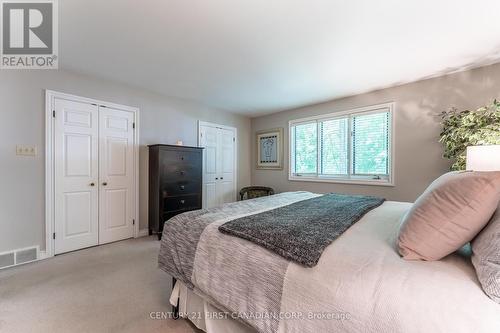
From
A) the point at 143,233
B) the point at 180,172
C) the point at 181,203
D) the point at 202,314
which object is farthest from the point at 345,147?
the point at 143,233

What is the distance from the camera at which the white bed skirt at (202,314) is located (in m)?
1.28

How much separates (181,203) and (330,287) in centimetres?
305

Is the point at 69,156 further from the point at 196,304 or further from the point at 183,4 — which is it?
the point at 196,304

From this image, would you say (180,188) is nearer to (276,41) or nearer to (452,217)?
(276,41)

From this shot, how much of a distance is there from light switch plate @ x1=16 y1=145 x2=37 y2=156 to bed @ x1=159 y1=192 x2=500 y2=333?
240cm

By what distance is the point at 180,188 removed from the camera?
358cm

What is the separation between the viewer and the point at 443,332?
0.66 meters

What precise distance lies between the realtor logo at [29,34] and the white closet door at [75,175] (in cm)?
50

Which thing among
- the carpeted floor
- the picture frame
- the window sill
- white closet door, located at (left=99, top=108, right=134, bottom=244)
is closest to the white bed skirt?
the carpeted floor

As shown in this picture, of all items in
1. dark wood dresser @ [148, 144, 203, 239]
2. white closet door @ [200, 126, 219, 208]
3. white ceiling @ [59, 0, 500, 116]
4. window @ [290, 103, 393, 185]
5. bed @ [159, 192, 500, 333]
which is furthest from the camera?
white closet door @ [200, 126, 219, 208]

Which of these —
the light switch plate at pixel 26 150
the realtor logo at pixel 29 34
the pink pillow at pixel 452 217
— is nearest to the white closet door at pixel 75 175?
the light switch plate at pixel 26 150

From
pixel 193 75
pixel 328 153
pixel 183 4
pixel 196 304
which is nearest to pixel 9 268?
pixel 196 304

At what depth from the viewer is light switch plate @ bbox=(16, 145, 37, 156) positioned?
2590 mm

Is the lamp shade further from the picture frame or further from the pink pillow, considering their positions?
the picture frame
